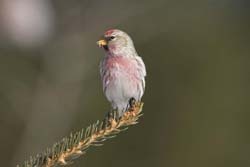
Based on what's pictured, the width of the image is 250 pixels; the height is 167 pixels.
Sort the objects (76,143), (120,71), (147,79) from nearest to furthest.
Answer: (76,143)
(120,71)
(147,79)

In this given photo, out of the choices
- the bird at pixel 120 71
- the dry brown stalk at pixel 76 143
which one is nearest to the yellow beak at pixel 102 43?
the bird at pixel 120 71

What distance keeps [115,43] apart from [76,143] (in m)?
1.68

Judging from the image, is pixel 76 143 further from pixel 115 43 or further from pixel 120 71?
pixel 115 43

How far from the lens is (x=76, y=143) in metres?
1.88

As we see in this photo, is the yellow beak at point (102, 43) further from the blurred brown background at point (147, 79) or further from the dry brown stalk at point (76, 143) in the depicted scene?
the blurred brown background at point (147, 79)

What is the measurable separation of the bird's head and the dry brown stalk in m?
1.48

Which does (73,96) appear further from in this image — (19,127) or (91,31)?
(91,31)

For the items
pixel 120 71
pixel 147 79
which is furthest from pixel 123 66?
pixel 147 79

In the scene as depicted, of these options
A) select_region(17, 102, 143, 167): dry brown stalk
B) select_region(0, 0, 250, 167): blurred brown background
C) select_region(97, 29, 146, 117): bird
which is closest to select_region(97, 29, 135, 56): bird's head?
select_region(97, 29, 146, 117): bird

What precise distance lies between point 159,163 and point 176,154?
0.28 m

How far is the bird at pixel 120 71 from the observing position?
3.39m

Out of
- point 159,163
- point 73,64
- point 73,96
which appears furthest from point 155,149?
point 73,64

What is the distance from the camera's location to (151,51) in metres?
11.2

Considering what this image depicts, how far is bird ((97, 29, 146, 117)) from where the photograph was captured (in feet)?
11.1
